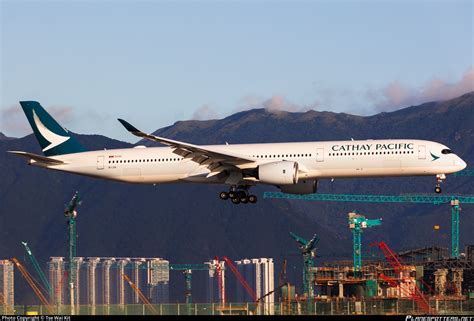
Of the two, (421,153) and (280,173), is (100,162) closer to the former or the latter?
(280,173)

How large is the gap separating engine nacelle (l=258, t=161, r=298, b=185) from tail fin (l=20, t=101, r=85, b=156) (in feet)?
57.7

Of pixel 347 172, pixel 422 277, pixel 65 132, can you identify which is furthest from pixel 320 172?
pixel 422 277

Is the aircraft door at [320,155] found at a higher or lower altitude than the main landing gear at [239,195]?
higher

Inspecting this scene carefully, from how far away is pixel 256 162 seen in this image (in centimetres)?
8088

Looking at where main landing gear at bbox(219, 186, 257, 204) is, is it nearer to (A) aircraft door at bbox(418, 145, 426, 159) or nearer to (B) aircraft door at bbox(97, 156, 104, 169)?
(B) aircraft door at bbox(97, 156, 104, 169)

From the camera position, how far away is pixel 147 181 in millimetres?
85062

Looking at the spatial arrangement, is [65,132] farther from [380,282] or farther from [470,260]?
[470,260]

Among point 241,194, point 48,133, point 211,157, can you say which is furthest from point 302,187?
point 48,133

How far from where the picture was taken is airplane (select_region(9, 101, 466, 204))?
3083 inches

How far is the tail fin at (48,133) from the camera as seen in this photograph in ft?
294

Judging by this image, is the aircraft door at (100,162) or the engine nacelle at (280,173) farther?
the aircraft door at (100,162)

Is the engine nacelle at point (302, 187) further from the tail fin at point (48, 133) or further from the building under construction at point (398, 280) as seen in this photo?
the building under construction at point (398, 280)

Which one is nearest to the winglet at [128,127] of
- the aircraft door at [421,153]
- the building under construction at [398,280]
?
the aircraft door at [421,153]

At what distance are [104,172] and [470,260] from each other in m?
110
